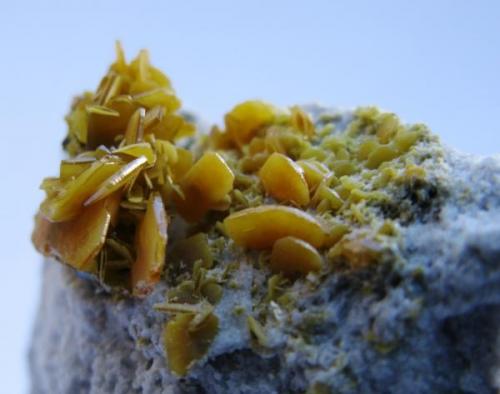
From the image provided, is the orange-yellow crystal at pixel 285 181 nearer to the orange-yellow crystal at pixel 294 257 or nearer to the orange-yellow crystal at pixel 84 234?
the orange-yellow crystal at pixel 294 257

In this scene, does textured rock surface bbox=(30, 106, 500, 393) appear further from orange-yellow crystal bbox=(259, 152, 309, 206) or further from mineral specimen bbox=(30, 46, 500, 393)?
orange-yellow crystal bbox=(259, 152, 309, 206)

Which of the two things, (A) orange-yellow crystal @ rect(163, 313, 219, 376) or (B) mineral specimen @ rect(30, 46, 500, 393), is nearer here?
(B) mineral specimen @ rect(30, 46, 500, 393)

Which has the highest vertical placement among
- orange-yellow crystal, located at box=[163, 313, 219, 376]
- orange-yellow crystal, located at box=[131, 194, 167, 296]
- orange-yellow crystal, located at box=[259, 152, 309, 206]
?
orange-yellow crystal, located at box=[259, 152, 309, 206]

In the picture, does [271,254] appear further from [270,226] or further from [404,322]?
[404,322]

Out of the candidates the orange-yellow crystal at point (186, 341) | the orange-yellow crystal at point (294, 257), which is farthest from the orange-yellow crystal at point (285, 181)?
the orange-yellow crystal at point (186, 341)

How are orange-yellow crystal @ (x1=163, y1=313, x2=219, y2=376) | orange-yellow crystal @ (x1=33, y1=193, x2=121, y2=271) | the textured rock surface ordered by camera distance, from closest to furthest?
the textured rock surface, orange-yellow crystal @ (x1=163, y1=313, x2=219, y2=376), orange-yellow crystal @ (x1=33, y1=193, x2=121, y2=271)

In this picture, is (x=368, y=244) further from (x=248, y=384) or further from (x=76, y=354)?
(x=76, y=354)

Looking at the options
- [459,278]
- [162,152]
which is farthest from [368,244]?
[162,152]

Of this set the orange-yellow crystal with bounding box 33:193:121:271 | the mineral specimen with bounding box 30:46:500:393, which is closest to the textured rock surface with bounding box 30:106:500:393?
the mineral specimen with bounding box 30:46:500:393
